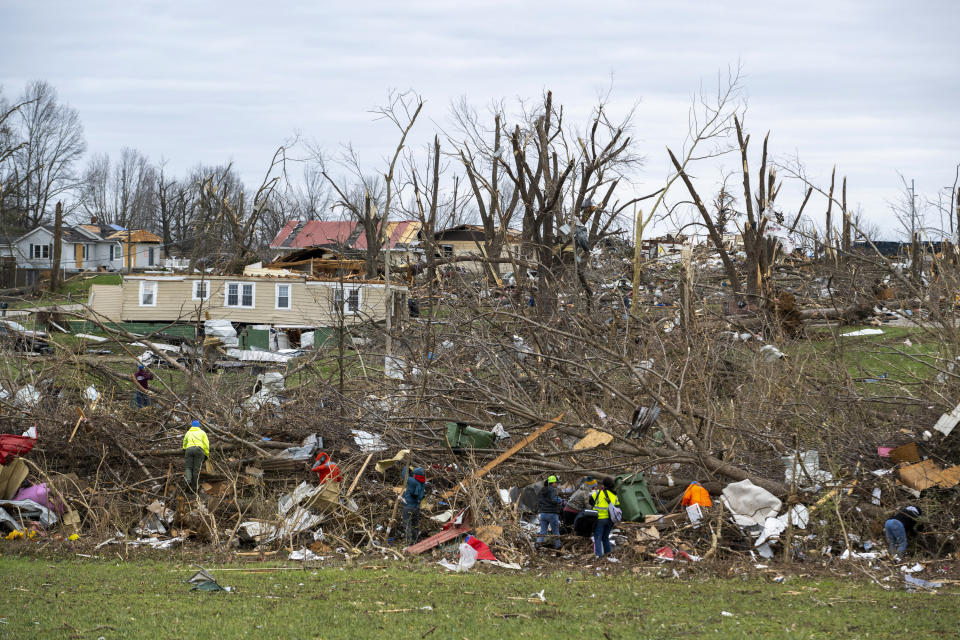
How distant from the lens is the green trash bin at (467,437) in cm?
1027

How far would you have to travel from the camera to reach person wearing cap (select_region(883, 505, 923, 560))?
8.48 metres

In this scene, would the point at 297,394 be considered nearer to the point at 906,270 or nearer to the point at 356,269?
the point at 906,270

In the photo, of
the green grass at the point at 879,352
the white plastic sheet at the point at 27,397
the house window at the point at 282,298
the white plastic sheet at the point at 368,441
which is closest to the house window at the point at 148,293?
the house window at the point at 282,298

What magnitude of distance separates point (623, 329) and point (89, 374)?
8.56 meters

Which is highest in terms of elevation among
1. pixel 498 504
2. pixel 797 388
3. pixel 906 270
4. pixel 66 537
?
pixel 906 270

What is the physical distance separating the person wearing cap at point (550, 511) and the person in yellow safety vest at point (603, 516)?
17.7 inches

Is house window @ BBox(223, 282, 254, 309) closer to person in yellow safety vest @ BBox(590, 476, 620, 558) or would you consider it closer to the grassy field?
the grassy field

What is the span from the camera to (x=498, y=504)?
9.77 meters

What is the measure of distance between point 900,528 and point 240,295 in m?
24.6

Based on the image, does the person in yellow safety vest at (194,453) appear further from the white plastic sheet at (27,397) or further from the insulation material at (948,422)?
the insulation material at (948,422)

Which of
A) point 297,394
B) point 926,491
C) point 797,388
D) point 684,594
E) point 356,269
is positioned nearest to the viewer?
point 684,594

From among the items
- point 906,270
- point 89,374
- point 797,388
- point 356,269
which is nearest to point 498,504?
point 797,388

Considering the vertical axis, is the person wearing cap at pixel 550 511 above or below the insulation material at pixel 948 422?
below

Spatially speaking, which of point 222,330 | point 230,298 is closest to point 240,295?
point 230,298
